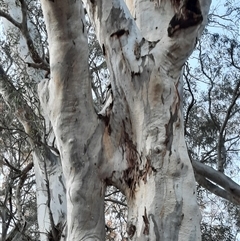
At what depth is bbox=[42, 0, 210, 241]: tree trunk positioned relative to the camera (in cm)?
195

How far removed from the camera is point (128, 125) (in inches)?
83.7

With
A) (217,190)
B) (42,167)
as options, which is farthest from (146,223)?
(217,190)

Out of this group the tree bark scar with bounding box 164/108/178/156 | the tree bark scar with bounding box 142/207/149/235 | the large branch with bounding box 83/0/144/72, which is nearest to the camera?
the tree bark scar with bounding box 142/207/149/235

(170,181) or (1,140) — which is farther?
(1,140)

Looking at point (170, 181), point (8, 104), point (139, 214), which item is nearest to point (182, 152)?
point (170, 181)

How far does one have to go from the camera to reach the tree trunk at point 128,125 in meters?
1.95

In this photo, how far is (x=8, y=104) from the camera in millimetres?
4426

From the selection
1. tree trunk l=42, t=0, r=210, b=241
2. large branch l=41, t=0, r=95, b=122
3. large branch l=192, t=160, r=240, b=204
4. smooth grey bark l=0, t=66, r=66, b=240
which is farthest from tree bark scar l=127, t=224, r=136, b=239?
large branch l=192, t=160, r=240, b=204

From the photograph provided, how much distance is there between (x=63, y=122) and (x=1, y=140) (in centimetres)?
289

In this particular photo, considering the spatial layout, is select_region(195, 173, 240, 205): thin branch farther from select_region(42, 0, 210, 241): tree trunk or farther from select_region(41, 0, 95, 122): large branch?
select_region(41, 0, 95, 122): large branch

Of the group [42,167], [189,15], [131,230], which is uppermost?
[42,167]

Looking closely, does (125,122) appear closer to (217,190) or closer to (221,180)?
(221,180)

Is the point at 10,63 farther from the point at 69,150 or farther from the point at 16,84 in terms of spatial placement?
the point at 69,150

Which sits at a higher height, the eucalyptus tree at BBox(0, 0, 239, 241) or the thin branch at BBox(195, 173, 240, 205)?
the thin branch at BBox(195, 173, 240, 205)
